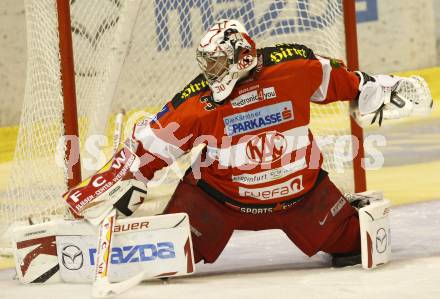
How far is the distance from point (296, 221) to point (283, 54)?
0.60 meters

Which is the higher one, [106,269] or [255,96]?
[255,96]

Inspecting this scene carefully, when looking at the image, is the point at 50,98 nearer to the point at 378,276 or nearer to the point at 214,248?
the point at 214,248

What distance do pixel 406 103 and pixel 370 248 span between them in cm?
55

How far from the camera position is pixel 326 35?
17.5ft

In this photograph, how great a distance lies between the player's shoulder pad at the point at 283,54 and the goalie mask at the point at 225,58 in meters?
0.09

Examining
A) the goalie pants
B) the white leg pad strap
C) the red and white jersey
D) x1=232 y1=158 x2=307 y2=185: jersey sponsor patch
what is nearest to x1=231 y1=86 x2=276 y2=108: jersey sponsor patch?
the red and white jersey

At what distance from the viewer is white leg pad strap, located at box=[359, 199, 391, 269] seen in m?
3.96

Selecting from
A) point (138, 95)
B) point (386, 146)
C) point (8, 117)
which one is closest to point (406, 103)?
point (138, 95)

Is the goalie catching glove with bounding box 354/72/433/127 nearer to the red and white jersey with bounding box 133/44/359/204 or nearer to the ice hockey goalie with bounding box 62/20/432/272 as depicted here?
the ice hockey goalie with bounding box 62/20/432/272

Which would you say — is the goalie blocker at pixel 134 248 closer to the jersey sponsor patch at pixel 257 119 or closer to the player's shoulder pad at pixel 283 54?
the jersey sponsor patch at pixel 257 119

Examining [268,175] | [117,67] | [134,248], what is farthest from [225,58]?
[117,67]

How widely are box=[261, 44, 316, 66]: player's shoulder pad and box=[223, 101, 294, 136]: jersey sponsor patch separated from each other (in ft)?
0.52

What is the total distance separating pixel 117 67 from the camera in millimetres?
4832

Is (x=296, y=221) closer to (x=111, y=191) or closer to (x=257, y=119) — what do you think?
(x=257, y=119)
